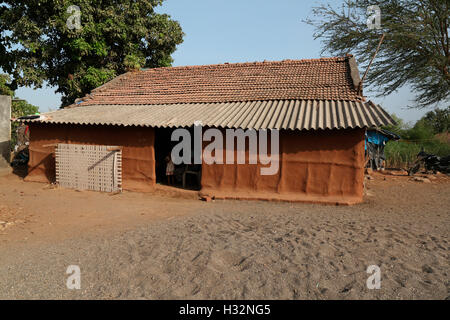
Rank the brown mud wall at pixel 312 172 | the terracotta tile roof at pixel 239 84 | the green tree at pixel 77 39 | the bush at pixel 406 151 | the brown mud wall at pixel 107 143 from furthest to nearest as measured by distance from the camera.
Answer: the bush at pixel 406 151 → the green tree at pixel 77 39 → the terracotta tile roof at pixel 239 84 → the brown mud wall at pixel 107 143 → the brown mud wall at pixel 312 172

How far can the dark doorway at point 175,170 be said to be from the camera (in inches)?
388

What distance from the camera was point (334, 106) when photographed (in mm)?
9000

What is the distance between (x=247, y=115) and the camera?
29.4ft

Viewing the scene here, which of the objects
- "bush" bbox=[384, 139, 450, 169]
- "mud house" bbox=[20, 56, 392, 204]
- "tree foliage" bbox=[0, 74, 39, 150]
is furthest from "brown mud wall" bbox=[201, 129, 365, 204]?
"tree foliage" bbox=[0, 74, 39, 150]

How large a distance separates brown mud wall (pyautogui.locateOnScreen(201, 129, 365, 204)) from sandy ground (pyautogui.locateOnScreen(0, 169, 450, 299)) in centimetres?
48

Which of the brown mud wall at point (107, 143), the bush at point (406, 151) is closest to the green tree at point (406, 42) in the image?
the bush at point (406, 151)

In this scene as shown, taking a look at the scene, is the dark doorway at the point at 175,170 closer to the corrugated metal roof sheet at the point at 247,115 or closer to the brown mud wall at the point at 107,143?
the brown mud wall at the point at 107,143

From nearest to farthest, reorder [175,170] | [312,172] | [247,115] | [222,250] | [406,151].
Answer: [222,250], [312,172], [247,115], [175,170], [406,151]

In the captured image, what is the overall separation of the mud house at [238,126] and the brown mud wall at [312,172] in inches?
1.0

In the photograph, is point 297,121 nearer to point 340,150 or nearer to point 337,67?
point 340,150

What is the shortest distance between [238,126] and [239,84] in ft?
13.8

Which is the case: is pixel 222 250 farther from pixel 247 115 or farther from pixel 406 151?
pixel 406 151

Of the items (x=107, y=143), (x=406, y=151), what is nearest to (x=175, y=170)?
(x=107, y=143)
